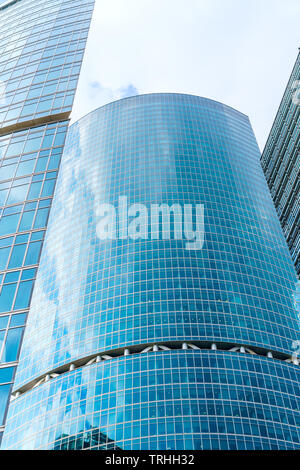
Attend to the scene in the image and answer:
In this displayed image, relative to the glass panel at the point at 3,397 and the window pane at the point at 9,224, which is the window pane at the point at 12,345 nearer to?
the glass panel at the point at 3,397

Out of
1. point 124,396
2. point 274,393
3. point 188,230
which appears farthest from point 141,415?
point 188,230

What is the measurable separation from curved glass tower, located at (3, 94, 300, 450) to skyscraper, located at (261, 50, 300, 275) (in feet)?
23.1

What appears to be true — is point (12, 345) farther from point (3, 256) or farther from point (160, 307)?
point (160, 307)

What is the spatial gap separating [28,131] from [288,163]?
58.2 m

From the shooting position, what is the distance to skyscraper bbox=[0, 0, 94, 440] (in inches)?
2697

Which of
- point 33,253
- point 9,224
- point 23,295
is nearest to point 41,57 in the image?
point 9,224

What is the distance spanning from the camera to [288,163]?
114m

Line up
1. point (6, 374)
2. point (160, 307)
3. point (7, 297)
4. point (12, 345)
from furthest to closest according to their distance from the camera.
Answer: point (160, 307)
point (7, 297)
point (12, 345)
point (6, 374)

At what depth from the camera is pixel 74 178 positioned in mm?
109062

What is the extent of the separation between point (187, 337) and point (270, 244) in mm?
29864

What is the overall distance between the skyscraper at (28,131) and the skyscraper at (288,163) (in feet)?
158

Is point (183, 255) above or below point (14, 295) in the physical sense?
above

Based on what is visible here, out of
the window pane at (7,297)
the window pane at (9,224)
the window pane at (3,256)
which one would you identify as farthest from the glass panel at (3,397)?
the window pane at (9,224)

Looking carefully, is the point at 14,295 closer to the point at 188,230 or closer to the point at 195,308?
the point at 195,308
